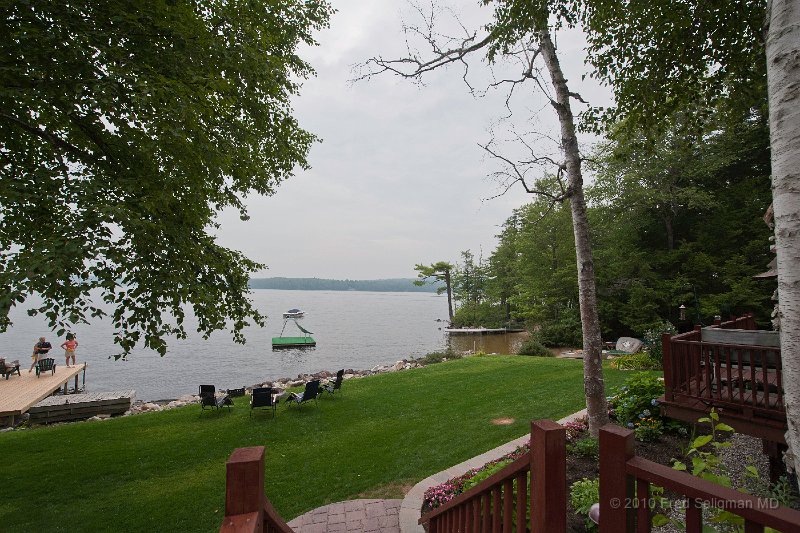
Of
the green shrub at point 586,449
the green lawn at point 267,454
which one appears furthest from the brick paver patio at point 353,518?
the green shrub at point 586,449

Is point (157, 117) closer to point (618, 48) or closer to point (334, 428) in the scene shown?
point (618, 48)

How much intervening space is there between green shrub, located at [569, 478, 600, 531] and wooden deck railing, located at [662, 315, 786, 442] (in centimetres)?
171

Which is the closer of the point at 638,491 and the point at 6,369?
the point at 638,491

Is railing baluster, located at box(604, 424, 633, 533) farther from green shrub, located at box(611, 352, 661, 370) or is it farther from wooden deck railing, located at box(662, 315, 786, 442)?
green shrub, located at box(611, 352, 661, 370)

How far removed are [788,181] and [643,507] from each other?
160 centimetres

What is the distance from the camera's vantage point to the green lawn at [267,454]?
5430 mm

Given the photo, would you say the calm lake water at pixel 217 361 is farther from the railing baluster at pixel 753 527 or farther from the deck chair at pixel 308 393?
the railing baluster at pixel 753 527

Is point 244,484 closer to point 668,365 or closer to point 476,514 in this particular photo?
point 476,514

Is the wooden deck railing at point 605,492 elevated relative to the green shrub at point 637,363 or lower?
elevated

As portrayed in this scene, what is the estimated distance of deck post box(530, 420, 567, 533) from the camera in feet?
5.38

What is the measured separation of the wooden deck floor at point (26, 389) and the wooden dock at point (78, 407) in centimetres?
35

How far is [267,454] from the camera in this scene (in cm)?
722

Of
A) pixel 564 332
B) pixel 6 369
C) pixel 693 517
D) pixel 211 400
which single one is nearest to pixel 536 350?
pixel 564 332

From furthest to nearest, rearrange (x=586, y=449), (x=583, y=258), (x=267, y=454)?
1. (x=267, y=454)
2. (x=583, y=258)
3. (x=586, y=449)
